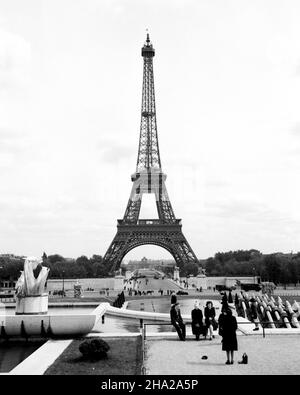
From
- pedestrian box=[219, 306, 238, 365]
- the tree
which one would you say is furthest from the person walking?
the tree

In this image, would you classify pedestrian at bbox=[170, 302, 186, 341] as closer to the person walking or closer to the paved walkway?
the paved walkway

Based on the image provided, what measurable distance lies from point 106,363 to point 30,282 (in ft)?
27.1

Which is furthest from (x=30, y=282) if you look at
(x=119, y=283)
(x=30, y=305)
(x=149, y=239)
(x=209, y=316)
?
(x=149, y=239)

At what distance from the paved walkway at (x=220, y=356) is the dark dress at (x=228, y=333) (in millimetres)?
462

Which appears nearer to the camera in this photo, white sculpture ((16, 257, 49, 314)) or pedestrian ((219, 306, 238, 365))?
pedestrian ((219, 306, 238, 365))

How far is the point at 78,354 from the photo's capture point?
13.5 m

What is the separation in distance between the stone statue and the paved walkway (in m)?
6.62

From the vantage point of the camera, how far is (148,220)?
3593 inches

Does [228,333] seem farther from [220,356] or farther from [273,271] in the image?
[273,271]

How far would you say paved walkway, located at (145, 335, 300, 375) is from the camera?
10699 millimetres

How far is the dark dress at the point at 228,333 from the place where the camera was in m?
11.5

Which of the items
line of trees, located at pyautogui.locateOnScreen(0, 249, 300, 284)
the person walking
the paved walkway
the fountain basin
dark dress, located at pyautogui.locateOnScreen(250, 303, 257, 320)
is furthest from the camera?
line of trees, located at pyautogui.locateOnScreen(0, 249, 300, 284)

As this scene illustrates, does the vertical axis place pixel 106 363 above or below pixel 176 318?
below
